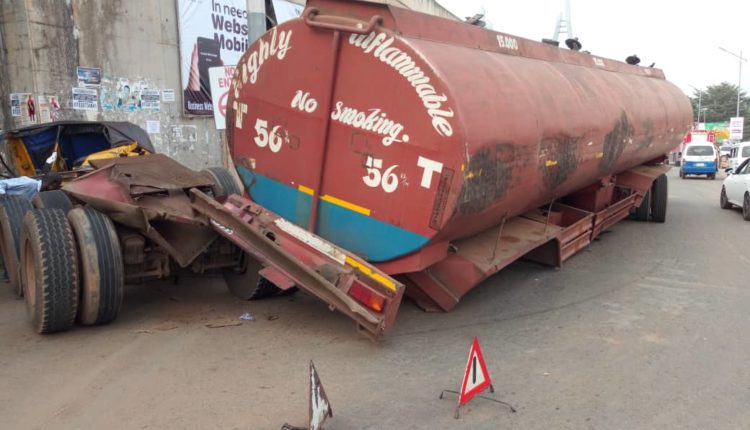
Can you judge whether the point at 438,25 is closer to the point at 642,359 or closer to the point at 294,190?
the point at 294,190

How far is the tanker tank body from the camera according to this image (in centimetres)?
498

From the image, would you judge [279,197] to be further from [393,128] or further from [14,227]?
[14,227]

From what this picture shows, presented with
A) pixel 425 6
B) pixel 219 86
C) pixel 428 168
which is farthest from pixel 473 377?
pixel 425 6

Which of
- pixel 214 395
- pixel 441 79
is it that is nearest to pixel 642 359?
pixel 441 79

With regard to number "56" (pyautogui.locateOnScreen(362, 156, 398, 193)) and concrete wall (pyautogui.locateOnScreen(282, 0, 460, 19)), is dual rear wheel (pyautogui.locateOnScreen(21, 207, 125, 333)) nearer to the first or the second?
number "56" (pyautogui.locateOnScreen(362, 156, 398, 193))

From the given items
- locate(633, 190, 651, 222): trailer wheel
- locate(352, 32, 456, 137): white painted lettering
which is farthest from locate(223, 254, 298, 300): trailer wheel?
locate(633, 190, 651, 222): trailer wheel

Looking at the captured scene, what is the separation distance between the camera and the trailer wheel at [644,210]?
41.6 feet

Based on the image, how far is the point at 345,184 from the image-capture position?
5.57 m

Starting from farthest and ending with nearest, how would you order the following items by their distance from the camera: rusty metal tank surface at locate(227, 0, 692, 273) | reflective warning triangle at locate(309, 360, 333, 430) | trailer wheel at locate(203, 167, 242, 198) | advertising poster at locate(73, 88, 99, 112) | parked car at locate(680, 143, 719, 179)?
parked car at locate(680, 143, 719, 179), advertising poster at locate(73, 88, 99, 112), trailer wheel at locate(203, 167, 242, 198), rusty metal tank surface at locate(227, 0, 692, 273), reflective warning triangle at locate(309, 360, 333, 430)

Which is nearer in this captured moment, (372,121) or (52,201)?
(372,121)

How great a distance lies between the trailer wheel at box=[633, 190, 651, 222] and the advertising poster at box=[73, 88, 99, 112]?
35.1 feet

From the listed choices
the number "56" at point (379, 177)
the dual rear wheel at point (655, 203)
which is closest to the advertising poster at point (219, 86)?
the number "56" at point (379, 177)

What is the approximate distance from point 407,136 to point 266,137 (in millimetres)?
1740

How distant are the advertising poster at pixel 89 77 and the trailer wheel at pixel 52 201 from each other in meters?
4.61
